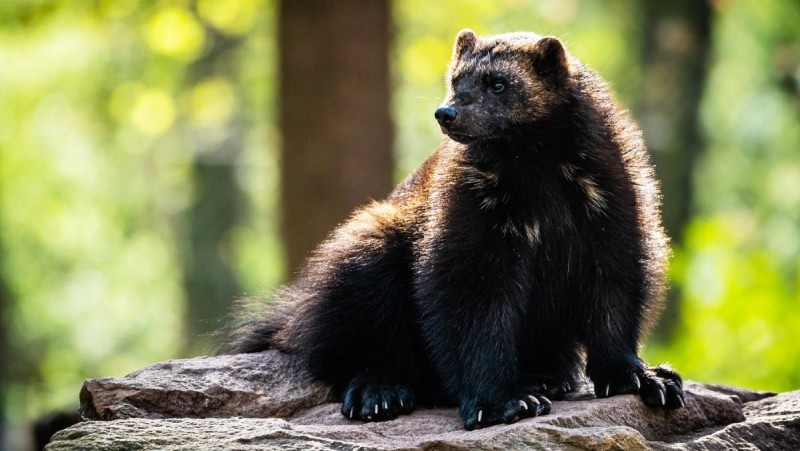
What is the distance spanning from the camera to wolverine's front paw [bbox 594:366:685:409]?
5383 millimetres

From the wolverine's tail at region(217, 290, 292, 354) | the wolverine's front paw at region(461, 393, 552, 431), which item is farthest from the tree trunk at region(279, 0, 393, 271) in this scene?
the wolverine's front paw at region(461, 393, 552, 431)

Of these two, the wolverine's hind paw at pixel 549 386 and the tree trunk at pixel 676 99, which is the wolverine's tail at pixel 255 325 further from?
the tree trunk at pixel 676 99

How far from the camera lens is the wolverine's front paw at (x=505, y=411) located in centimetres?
513

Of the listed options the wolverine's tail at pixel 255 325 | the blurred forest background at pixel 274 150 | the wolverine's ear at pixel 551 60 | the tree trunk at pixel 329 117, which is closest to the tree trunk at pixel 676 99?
the blurred forest background at pixel 274 150

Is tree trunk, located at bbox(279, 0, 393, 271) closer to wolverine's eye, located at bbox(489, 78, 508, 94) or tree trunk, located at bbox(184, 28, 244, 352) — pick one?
wolverine's eye, located at bbox(489, 78, 508, 94)

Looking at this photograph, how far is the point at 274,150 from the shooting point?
1223 centimetres

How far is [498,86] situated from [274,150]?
6732mm

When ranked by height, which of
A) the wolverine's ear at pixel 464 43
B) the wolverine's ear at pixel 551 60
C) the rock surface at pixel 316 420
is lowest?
the rock surface at pixel 316 420

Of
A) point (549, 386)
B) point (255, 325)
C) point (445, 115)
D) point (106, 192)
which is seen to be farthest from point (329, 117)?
point (106, 192)

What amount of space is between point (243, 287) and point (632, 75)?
28.3ft

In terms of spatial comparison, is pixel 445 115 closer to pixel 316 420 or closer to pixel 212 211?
pixel 316 420

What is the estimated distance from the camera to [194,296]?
21.6 m

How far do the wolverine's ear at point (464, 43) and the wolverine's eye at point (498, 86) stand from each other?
0.30 m

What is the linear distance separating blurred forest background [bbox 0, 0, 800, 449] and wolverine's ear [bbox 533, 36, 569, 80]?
69.9 inches
